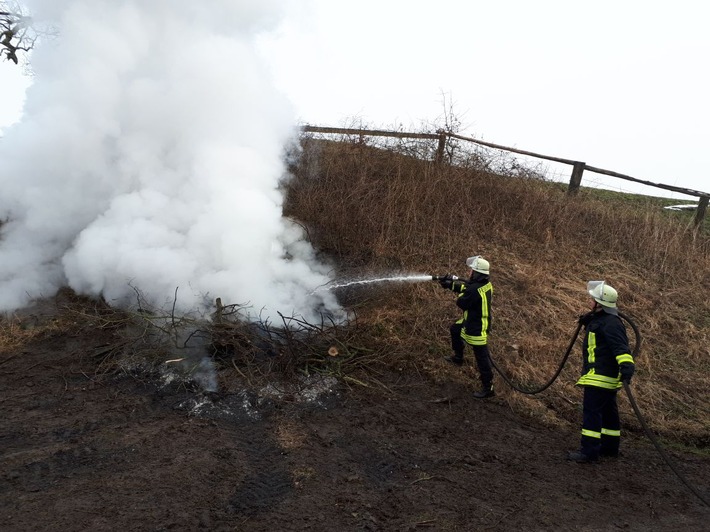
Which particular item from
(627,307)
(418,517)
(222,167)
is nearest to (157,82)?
(222,167)

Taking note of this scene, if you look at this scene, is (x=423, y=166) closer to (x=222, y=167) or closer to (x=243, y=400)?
Result: (x=222, y=167)

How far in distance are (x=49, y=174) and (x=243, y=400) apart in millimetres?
4844

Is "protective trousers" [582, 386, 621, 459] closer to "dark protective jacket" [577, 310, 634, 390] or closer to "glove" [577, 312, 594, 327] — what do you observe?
"dark protective jacket" [577, 310, 634, 390]

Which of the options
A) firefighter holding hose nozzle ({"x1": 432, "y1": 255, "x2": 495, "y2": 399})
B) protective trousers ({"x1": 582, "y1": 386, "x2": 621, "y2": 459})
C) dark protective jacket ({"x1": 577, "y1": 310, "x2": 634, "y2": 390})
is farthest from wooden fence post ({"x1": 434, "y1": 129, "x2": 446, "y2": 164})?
protective trousers ({"x1": 582, "y1": 386, "x2": 621, "y2": 459})

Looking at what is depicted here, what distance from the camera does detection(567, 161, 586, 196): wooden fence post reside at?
10.7m

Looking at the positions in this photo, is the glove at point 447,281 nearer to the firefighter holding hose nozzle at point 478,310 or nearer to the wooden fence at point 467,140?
the firefighter holding hose nozzle at point 478,310

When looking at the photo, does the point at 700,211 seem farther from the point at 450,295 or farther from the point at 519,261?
the point at 450,295

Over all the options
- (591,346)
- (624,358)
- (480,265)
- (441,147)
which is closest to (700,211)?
(441,147)

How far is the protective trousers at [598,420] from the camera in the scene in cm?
477

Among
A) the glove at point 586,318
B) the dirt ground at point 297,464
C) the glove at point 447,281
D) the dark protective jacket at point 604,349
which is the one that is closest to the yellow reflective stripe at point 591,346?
the dark protective jacket at point 604,349

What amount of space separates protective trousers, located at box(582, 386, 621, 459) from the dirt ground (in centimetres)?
20

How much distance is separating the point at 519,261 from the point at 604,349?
423cm

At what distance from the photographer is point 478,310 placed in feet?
18.9

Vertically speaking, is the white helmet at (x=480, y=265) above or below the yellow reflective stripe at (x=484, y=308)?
above
